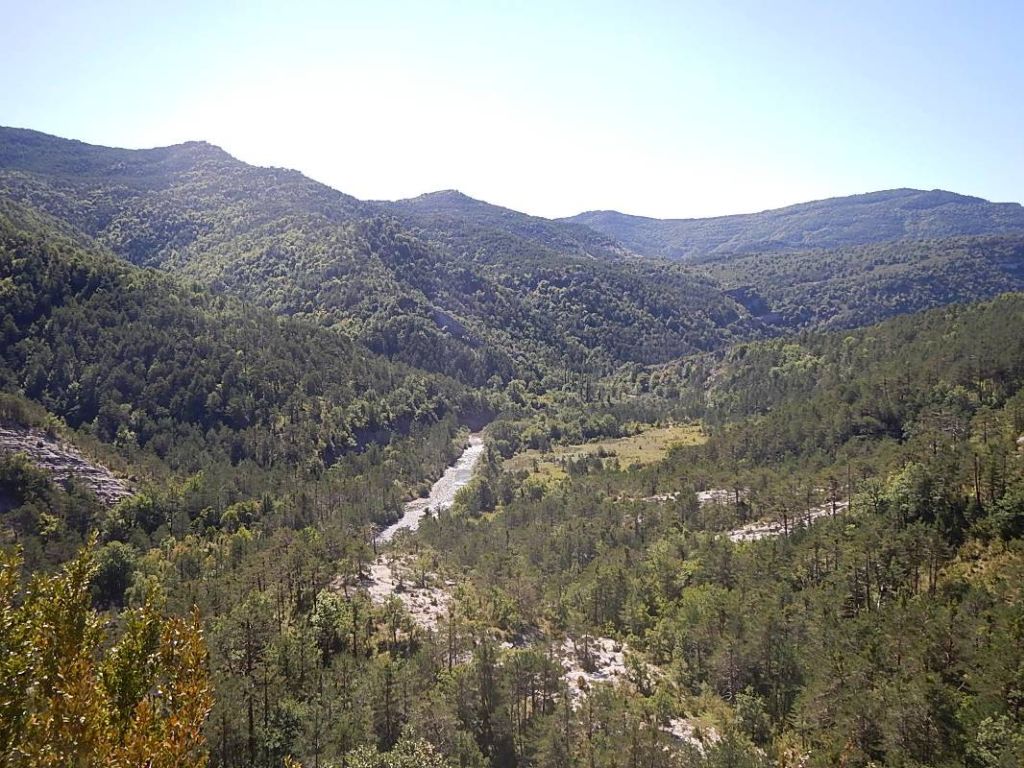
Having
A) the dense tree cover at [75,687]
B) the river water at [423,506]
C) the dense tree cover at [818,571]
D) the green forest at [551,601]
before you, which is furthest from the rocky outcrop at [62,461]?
the dense tree cover at [75,687]

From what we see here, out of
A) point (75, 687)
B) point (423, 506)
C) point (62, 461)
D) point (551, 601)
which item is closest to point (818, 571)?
point (551, 601)

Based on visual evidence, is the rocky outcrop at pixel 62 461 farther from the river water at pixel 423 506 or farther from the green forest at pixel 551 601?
the river water at pixel 423 506

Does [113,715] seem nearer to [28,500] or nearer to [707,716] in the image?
[707,716]

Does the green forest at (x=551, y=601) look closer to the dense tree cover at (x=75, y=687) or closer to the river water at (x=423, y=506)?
the dense tree cover at (x=75, y=687)

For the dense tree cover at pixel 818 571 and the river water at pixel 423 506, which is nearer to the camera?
the dense tree cover at pixel 818 571

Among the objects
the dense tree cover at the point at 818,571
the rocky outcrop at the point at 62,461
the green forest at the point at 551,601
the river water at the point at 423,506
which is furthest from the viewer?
the river water at the point at 423,506

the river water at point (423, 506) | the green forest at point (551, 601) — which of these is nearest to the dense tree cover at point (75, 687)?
the green forest at point (551, 601)

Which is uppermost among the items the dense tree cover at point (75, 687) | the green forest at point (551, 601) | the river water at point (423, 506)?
the dense tree cover at point (75, 687)

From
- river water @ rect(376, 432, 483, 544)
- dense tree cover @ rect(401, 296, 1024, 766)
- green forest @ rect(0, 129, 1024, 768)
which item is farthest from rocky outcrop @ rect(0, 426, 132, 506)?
dense tree cover @ rect(401, 296, 1024, 766)

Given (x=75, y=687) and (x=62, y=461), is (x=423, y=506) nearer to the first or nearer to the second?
(x=62, y=461)

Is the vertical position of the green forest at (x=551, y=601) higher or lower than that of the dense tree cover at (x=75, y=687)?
lower

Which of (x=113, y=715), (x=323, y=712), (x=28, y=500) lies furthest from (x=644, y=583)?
(x=28, y=500)

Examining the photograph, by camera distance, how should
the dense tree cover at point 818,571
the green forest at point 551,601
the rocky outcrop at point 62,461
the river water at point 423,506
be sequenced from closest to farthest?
the green forest at point 551,601, the dense tree cover at point 818,571, the rocky outcrop at point 62,461, the river water at point 423,506
